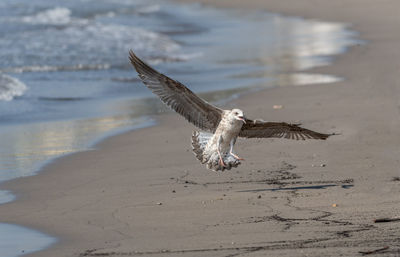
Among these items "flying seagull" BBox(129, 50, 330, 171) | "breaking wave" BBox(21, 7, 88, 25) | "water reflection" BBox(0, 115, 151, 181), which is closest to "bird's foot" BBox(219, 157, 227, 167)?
"flying seagull" BBox(129, 50, 330, 171)

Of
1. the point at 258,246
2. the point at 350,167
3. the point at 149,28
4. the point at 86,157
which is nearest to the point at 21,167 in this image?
the point at 86,157

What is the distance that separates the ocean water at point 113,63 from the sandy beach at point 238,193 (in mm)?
399

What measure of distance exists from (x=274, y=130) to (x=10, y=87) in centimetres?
728

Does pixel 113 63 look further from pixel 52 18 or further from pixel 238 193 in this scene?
pixel 238 193

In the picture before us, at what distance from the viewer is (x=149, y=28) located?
25.5 meters

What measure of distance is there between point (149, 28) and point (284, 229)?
64.7 feet

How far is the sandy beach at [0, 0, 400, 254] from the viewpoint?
237 inches

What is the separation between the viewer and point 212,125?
8.30 meters

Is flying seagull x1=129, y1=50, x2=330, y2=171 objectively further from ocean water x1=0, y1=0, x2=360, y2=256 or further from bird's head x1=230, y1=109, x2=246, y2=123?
ocean water x1=0, y1=0, x2=360, y2=256

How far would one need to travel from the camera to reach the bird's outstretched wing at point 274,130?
816cm

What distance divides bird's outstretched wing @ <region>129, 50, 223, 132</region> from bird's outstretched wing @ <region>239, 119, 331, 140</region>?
0.28m

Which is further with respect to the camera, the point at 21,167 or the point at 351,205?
the point at 21,167

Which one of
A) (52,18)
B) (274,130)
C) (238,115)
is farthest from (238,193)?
(52,18)

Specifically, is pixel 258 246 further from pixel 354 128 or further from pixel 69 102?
pixel 69 102
